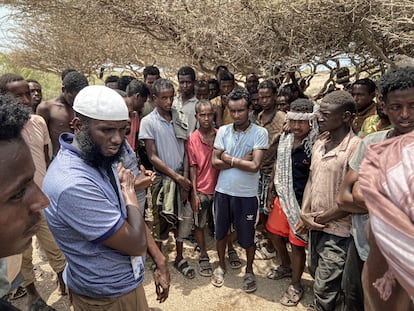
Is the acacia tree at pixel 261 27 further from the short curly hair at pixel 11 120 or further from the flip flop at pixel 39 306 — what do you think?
the flip flop at pixel 39 306

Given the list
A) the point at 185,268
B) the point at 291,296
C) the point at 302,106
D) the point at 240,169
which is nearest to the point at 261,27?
the point at 302,106

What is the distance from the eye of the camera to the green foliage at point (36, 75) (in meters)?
16.1

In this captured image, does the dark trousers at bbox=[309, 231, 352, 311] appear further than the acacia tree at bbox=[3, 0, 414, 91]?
No

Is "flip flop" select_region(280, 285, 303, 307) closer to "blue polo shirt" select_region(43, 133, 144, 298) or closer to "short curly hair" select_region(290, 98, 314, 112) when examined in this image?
"short curly hair" select_region(290, 98, 314, 112)

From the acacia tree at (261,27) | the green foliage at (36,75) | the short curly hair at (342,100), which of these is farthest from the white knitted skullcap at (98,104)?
the green foliage at (36,75)

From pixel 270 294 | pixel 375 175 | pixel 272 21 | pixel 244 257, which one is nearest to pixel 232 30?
pixel 272 21

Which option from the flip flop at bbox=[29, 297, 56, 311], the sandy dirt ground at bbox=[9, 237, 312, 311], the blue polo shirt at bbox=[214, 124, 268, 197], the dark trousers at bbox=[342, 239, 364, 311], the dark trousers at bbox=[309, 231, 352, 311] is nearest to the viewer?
the dark trousers at bbox=[342, 239, 364, 311]

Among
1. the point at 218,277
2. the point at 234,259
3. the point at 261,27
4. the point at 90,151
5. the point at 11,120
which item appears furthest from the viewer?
the point at 261,27

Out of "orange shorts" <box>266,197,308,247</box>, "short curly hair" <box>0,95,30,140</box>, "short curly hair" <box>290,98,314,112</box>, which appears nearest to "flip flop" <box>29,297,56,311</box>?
"orange shorts" <box>266,197,308,247</box>

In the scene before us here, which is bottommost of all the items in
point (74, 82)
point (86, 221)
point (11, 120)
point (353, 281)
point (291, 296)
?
point (291, 296)

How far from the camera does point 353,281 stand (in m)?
2.37

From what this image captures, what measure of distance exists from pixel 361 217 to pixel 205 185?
5.94 feet

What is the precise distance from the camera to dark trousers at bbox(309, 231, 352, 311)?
260 cm

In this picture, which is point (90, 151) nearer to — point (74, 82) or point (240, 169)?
point (240, 169)
